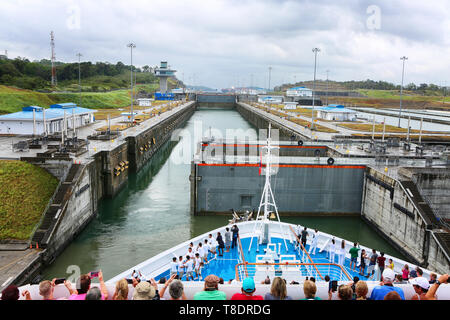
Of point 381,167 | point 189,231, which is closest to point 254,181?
point 189,231

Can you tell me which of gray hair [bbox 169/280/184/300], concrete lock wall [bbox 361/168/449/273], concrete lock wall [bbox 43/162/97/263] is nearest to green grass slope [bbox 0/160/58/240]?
concrete lock wall [bbox 43/162/97/263]

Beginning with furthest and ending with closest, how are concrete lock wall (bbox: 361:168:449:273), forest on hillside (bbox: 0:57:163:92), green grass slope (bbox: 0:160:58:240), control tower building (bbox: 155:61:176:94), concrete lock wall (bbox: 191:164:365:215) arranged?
control tower building (bbox: 155:61:176:94)
forest on hillside (bbox: 0:57:163:92)
concrete lock wall (bbox: 191:164:365:215)
green grass slope (bbox: 0:160:58:240)
concrete lock wall (bbox: 361:168:449:273)

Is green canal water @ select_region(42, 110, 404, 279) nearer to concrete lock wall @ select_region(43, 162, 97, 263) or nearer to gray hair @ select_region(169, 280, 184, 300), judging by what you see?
concrete lock wall @ select_region(43, 162, 97, 263)

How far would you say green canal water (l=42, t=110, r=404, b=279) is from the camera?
63.2 ft

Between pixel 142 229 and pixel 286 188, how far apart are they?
34.4 feet

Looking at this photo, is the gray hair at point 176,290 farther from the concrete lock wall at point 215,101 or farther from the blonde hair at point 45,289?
the concrete lock wall at point 215,101

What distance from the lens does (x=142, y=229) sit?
23.5m

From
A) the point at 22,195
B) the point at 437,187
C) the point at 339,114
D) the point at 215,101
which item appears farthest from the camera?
the point at 215,101

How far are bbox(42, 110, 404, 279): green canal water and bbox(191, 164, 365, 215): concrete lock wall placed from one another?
857 millimetres

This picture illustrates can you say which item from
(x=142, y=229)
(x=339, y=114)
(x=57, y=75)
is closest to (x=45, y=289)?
(x=142, y=229)

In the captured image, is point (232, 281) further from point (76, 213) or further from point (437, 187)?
point (437, 187)

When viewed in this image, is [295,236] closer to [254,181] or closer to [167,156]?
[254,181]

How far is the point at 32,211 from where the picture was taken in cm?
1923

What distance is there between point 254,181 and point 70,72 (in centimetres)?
12672
